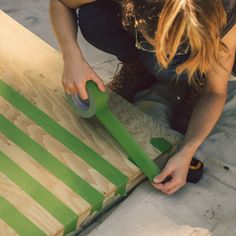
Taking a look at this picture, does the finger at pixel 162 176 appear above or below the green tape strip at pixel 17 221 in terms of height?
below

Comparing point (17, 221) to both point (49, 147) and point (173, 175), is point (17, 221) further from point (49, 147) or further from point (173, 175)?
point (173, 175)

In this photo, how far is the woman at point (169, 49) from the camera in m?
0.92

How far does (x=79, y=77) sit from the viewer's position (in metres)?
1.15

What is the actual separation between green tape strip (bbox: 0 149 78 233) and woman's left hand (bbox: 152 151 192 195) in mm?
216

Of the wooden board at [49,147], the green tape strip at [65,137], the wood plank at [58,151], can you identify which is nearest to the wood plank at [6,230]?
the wooden board at [49,147]

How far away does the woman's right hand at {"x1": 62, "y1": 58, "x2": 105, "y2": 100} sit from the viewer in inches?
44.9

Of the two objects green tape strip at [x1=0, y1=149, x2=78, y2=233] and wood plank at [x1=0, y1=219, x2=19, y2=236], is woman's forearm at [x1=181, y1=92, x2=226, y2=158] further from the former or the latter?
wood plank at [x1=0, y1=219, x2=19, y2=236]

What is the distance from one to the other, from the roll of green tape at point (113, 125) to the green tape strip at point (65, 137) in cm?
5

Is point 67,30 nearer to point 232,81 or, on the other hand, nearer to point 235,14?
point 235,14

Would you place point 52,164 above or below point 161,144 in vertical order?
above

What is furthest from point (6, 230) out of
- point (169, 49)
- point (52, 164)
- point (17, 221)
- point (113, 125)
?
point (169, 49)

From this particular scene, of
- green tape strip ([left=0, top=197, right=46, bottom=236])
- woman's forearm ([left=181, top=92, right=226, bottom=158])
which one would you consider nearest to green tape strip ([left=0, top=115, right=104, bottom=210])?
green tape strip ([left=0, top=197, right=46, bottom=236])

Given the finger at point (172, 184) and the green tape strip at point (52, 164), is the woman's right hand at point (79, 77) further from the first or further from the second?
the finger at point (172, 184)

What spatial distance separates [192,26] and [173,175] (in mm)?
397
